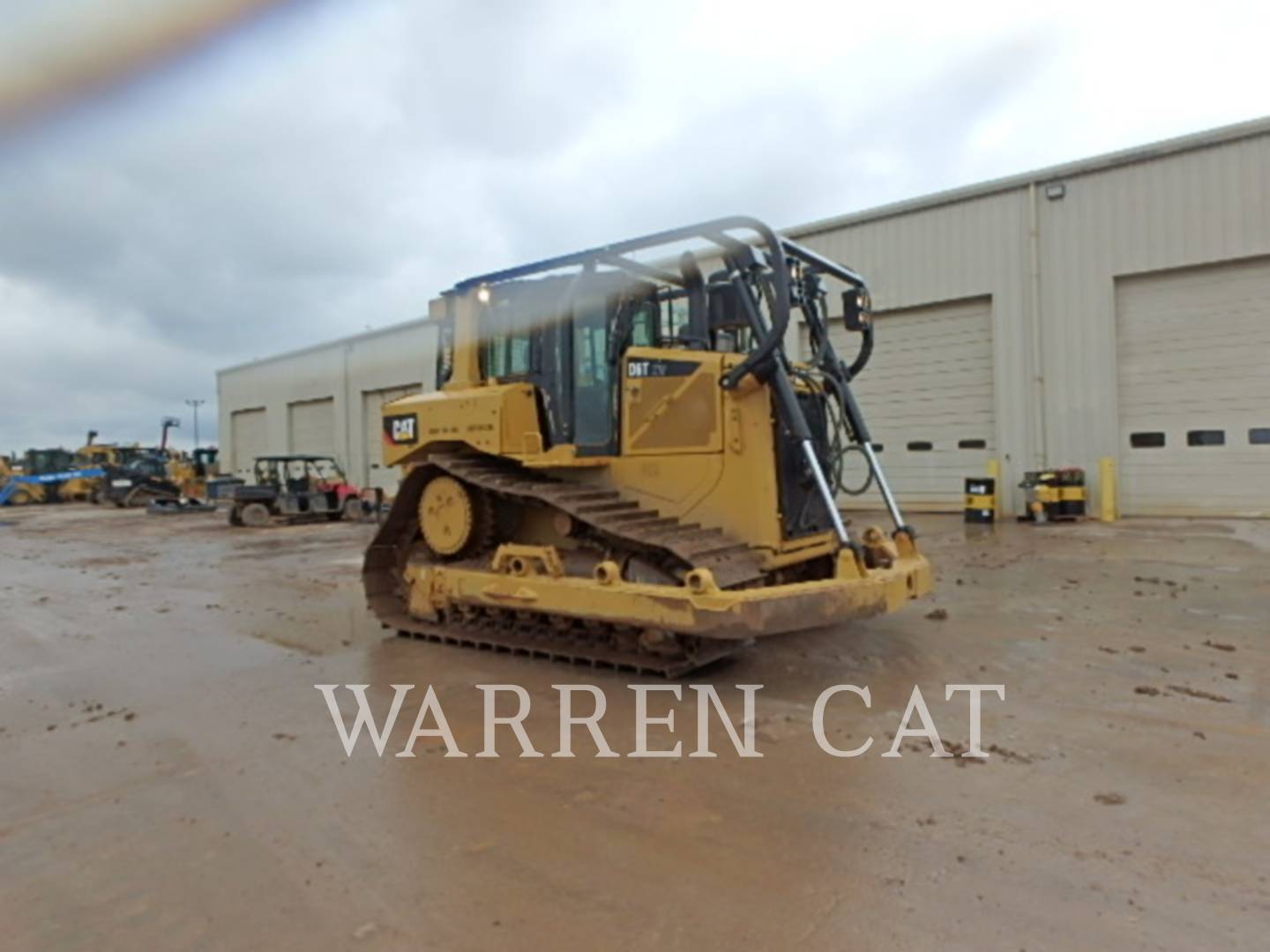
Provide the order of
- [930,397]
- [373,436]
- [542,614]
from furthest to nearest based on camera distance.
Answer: [373,436]
[930,397]
[542,614]

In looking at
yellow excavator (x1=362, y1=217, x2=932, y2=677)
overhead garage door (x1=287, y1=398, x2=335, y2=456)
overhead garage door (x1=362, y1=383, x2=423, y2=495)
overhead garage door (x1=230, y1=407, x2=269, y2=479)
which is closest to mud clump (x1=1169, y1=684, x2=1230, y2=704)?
yellow excavator (x1=362, y1=217, x2=932, y2=677)

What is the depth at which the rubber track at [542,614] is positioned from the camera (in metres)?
4.85

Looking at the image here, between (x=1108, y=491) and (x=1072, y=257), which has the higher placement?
(x=1072, y=257)

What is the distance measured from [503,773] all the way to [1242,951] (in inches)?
103

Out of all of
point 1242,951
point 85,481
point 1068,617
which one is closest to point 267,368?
point 85,481

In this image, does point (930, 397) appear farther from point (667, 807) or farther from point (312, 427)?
point (312, 427)

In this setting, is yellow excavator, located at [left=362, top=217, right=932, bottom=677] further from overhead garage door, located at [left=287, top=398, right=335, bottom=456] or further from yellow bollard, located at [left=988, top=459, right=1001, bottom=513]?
overhead garage door, located at [left=287, top=398, right=335, bottom=456]

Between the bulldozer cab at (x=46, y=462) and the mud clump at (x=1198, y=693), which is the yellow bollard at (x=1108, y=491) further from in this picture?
the bulldozer cab at (x=46, y=462)

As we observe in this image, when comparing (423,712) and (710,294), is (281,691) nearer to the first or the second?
(423,712)

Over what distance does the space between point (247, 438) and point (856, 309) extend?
116 ft

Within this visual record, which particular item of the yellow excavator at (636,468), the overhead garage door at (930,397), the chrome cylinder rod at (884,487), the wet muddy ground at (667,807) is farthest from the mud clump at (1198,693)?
the overhead garage door at (930,397)

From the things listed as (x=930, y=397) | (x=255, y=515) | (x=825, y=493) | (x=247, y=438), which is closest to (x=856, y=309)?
(x=825, y=493)

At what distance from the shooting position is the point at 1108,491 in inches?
528

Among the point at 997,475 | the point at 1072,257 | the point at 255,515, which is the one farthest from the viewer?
the point at 255,515
